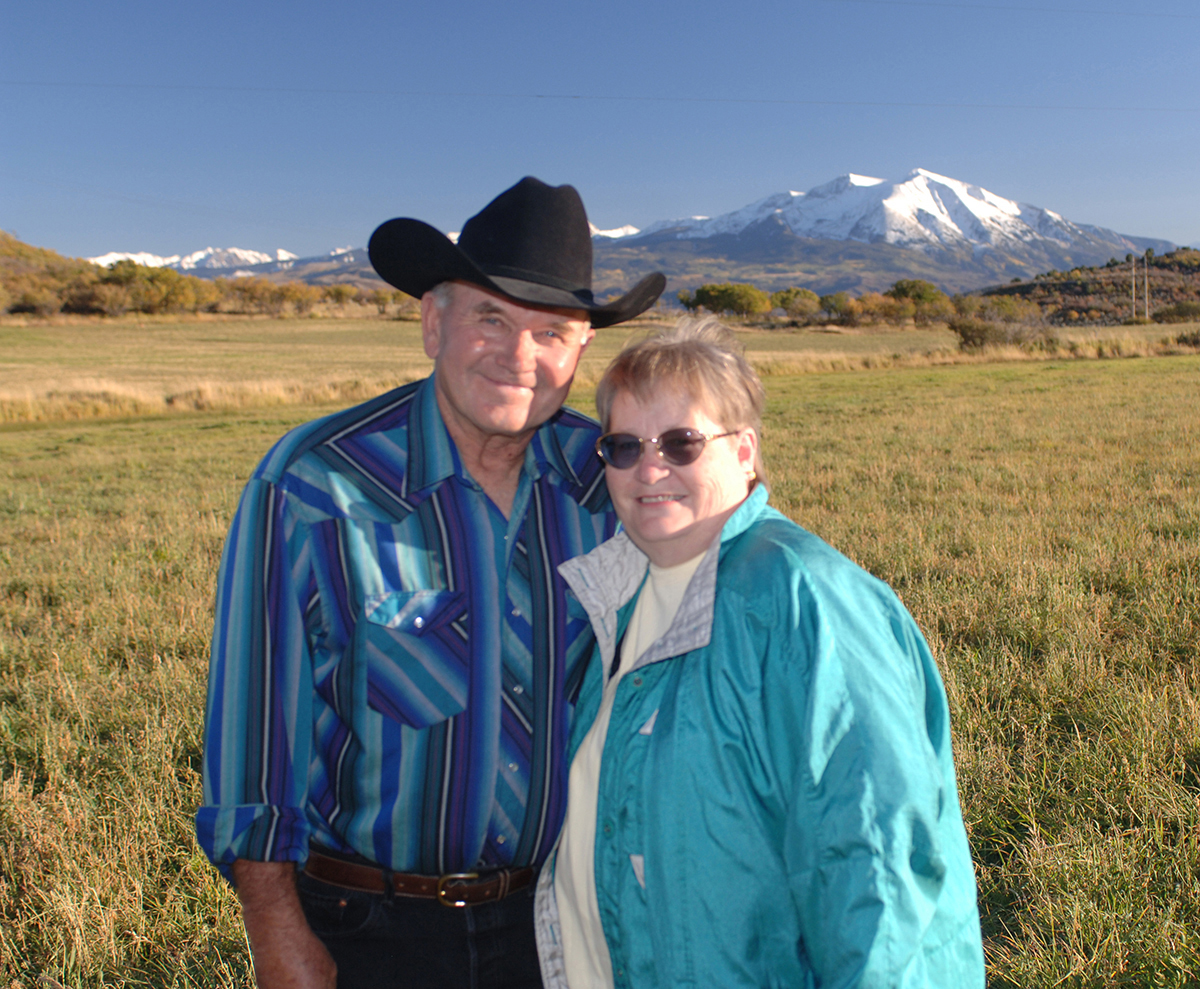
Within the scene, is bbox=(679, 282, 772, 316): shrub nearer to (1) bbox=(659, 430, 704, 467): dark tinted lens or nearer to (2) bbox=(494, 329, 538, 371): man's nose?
(2) bbox=(494, 329, 538, 371): man's nose

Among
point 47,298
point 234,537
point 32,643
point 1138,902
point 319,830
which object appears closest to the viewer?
point 234,537

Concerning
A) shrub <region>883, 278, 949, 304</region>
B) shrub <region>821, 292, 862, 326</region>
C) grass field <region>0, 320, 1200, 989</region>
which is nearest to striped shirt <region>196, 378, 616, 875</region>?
grass field <region>0, 320, 1200, 989</region>

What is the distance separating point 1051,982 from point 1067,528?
5.37 m

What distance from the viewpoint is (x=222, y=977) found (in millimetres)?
2498

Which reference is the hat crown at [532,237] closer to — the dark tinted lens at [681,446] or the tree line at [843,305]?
the dark tinted lens at [681,446]

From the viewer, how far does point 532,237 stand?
2.24 metres

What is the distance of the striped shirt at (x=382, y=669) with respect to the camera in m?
1.76

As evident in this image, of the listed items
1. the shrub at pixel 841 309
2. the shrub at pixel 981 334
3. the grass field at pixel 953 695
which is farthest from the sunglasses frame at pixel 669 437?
the shrub at pixel 841 309

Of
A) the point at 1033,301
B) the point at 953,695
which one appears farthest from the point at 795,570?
the point at 1033,301

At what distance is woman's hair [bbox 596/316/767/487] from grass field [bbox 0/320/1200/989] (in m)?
1.84

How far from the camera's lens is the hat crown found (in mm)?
2215

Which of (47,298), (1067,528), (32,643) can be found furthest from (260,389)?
(47,298)

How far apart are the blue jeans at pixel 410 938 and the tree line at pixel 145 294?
289ft

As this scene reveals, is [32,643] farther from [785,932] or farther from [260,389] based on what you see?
[260,389]
